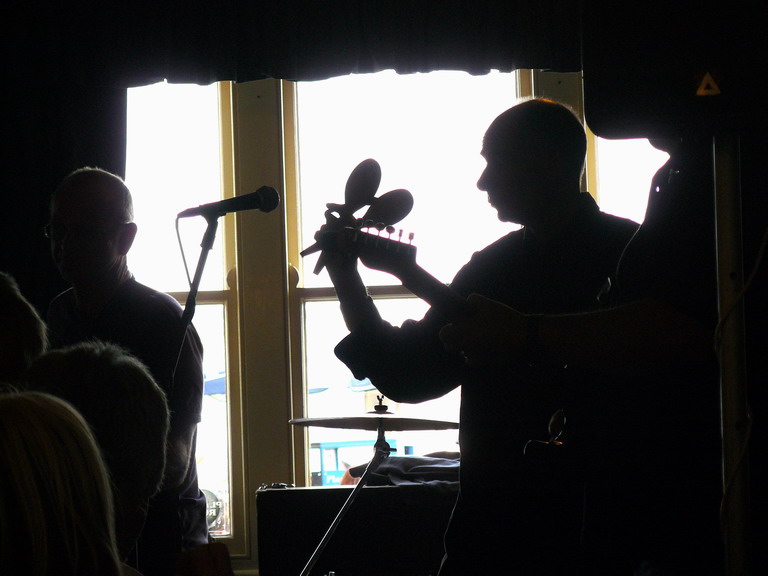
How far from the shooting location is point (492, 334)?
3.63ft

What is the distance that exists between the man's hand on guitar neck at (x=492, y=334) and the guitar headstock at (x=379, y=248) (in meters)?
0.27

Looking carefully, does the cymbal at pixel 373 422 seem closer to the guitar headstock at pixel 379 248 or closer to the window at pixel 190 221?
the window at pixel 190 221

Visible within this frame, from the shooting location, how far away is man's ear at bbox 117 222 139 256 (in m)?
2.10

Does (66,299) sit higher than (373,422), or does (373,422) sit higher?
(66,299)

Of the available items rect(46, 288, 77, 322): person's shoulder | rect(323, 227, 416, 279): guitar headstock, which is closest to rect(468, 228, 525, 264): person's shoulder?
rect(323, 227, 416, 279): guitar headstock

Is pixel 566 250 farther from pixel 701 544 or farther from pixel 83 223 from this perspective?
pixel 83 223

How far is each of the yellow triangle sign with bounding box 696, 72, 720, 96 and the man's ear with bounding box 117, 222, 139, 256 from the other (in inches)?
61.9

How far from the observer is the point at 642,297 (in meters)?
1.00

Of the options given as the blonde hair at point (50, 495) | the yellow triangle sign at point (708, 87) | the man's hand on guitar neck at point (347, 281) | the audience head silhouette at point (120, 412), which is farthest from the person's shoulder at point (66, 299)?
the yellow triangle sign at point (708, 87)

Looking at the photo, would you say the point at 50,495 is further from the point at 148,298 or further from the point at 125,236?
the point at 125,236

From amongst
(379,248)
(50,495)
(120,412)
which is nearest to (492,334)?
(379,248)

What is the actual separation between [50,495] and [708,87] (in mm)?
818

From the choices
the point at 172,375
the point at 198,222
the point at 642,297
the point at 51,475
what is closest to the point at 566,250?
the point at 642,297

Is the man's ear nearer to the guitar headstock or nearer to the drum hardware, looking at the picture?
the drum hardware
